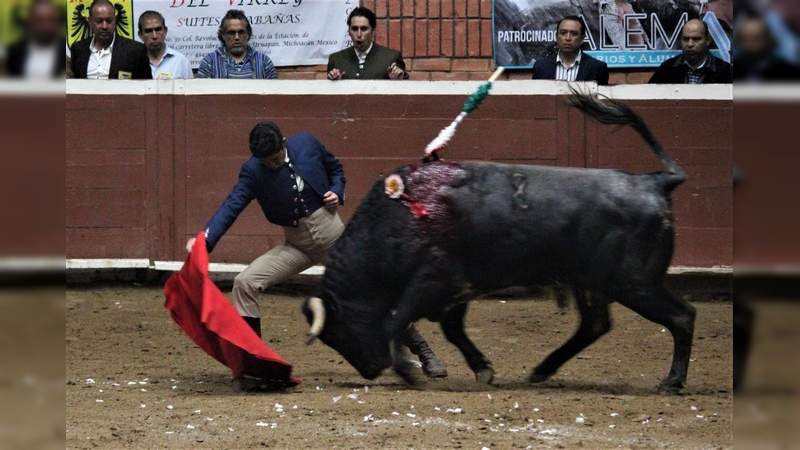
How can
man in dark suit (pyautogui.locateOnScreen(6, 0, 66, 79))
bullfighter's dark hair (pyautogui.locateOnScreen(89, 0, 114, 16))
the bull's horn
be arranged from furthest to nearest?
1. bullfighter's dark hair (pyautogui.locateOnScreen(89, 0, 114, 16))
2. the bull's horn
3. man in dark suit (pyautogui.locateOnScreen(6, 0, 66, 79))

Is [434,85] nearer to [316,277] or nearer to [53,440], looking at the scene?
[316,277]

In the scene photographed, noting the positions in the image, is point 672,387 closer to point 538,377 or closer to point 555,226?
point 538,377

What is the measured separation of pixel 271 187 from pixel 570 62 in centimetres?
281

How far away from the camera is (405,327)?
5.50m

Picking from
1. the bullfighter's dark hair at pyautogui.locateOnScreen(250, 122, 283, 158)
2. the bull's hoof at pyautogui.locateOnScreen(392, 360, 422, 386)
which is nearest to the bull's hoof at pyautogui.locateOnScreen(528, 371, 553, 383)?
the bull's hoof at pyautogui.locateOnScreen(392, 360, 422, 386)

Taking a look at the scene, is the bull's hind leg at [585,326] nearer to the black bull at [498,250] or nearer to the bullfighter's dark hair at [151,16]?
the black bull at [498,250]

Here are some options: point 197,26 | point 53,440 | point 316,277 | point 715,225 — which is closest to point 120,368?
point 316,277

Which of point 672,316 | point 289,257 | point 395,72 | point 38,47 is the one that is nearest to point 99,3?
point 395,72

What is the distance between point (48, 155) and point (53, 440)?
383mm

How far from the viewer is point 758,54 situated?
4.92 feet

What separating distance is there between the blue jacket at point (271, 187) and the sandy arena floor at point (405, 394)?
27.6 inches

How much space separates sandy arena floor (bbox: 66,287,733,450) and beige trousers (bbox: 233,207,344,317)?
0.40m

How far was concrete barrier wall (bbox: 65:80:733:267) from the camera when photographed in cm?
811

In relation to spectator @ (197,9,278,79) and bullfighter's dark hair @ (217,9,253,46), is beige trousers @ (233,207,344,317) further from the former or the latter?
spectator @ (197,9,278,79)
